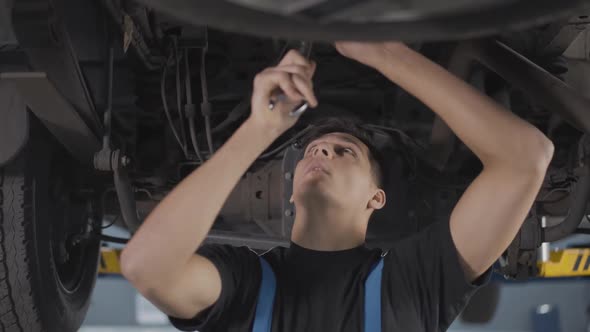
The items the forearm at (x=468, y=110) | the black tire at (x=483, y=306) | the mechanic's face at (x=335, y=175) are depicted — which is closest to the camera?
the forearm at (x=468, y=110)

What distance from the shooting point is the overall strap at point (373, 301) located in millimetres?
1178

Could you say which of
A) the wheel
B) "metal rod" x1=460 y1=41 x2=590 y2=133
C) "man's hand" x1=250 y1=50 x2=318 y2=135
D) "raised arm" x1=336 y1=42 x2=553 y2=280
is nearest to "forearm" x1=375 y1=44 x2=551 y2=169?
"raised arm" x1=336 y1=42 x2=553 y2=280

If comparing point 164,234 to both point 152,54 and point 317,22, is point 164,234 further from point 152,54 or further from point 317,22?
point 152,54

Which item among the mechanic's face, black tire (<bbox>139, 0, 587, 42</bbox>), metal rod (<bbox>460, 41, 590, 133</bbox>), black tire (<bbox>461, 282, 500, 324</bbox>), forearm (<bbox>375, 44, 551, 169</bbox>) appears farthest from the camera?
black tire (<bbox>461, 282, 500, 324</bbox>)

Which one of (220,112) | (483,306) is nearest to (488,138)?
(220,112)

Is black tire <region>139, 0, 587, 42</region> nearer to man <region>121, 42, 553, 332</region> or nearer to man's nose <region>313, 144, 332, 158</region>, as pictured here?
man <region>121, 42, 553, 332</region>

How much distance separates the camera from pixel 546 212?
203 cm

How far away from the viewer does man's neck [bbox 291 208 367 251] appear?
130cm

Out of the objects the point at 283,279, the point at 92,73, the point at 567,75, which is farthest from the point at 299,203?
the point at 567,75

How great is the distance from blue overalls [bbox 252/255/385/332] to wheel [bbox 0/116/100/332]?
0.71 meters

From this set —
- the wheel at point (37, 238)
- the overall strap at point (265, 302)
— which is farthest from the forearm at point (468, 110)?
the wheel at point (37, 238)

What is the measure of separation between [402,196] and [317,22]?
1.28m

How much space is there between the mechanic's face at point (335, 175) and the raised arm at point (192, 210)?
24cm

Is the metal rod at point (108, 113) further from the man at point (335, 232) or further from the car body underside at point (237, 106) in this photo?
the man at point (335, 232)
